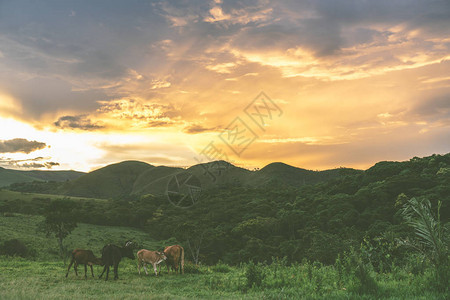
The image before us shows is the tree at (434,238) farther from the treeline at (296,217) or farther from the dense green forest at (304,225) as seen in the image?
the treeline at (296,217)

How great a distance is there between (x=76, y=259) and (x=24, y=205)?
308ft

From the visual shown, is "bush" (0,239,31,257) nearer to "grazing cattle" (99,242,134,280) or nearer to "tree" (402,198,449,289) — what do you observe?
"grazing cattle" (99,242,134,280)

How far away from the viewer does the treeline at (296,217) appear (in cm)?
6391

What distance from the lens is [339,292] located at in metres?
9.75

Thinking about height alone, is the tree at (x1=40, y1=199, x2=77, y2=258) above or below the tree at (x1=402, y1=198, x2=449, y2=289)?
below

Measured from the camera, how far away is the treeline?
63.9 metres

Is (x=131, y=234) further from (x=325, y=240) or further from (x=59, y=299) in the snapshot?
(x=59, y=299)

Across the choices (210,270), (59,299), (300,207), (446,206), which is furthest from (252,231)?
(59,299)

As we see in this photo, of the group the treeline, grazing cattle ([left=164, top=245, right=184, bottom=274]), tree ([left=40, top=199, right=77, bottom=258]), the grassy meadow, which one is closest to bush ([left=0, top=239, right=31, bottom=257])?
tree ([left=40, top=199, right=77, bottom=258])

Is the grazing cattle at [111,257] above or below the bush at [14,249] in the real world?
above

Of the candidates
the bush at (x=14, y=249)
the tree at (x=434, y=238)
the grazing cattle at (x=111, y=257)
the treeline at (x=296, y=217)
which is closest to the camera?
the tree at (x=434, y=238)

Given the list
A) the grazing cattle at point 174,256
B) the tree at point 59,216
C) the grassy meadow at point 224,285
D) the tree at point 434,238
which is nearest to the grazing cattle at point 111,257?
the grassy meadow at point 224,285

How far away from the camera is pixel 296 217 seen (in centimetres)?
7831

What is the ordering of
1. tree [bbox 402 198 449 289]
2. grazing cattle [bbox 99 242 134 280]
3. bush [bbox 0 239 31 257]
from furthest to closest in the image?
bush [bbox 0 239 31 257]
grazing cattle [bbox 99 242 134 280]
tree [bbox 402 198 449 289]
